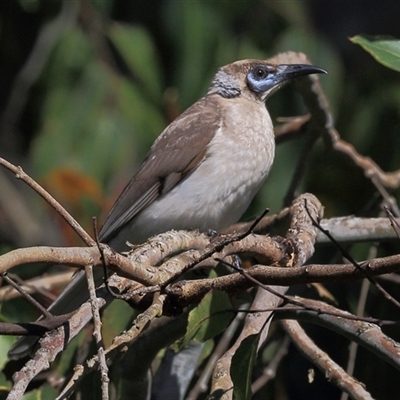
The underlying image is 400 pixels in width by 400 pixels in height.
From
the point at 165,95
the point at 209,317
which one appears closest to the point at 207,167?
the point at 165,95

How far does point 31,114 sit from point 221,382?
4648 mm

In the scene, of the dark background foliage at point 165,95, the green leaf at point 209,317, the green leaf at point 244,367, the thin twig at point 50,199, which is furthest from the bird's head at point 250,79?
the thin twig at point 50,199

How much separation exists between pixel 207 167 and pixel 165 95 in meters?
1.64

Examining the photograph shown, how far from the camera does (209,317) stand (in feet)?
8.91

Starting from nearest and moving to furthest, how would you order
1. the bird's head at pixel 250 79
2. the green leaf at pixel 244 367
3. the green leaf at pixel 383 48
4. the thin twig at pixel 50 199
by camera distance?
the thin twig at pixel 50 199
the green leaf at pixel 244 367
the green leaf at pixel 383 48
the bird's head at pixel 250 79

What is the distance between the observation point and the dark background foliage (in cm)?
562

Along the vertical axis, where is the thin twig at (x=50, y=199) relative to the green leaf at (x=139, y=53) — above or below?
below

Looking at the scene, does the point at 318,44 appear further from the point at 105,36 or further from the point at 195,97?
the point at 105,36

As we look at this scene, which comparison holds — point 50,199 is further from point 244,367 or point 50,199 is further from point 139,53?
point 139,53

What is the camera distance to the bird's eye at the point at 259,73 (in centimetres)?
522

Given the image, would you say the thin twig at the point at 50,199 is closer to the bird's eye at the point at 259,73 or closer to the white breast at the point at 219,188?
the white breast at the point at 219,188

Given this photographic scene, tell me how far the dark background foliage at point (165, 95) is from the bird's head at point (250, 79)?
51cm

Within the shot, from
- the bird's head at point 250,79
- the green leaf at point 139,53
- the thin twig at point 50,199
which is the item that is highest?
the green leaf at point 139,53

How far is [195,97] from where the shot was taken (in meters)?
6.09
